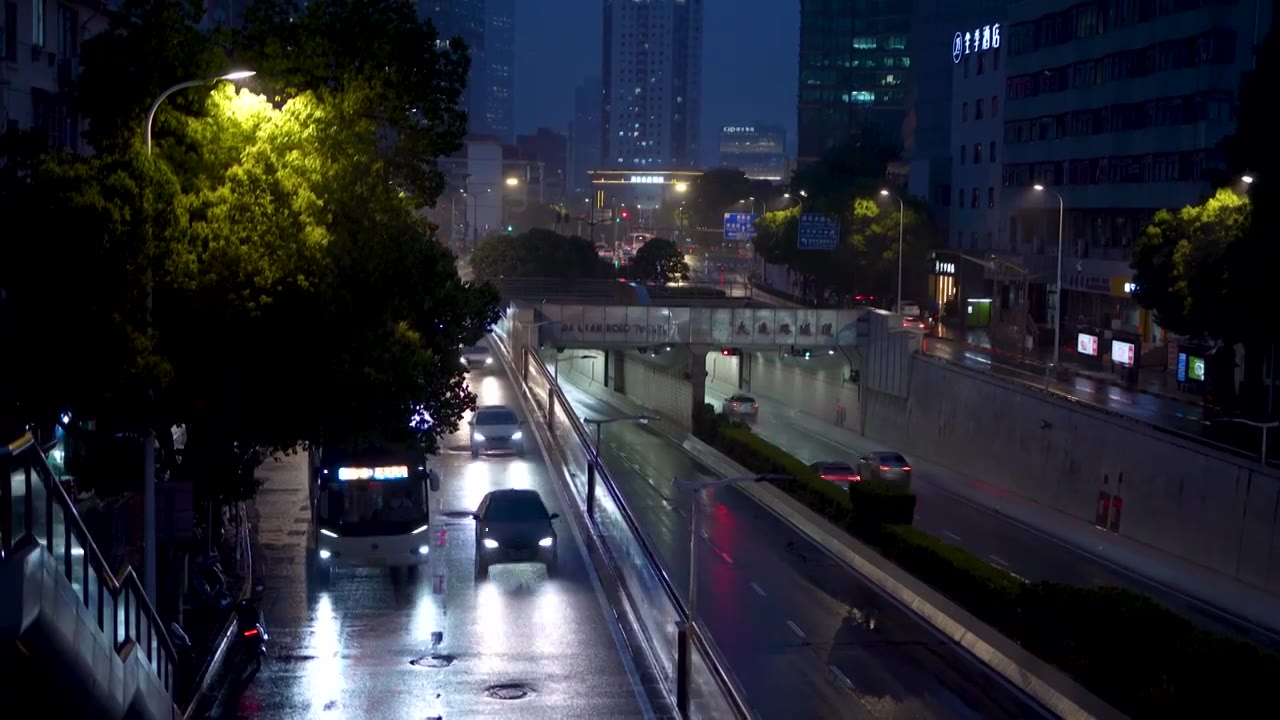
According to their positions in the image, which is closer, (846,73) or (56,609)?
(56,609)

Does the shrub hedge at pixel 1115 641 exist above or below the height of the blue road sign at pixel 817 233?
below

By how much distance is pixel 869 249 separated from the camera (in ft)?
279

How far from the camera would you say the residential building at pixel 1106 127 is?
2500 inches

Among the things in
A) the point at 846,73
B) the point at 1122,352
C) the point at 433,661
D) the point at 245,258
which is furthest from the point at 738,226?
the point at 846,73

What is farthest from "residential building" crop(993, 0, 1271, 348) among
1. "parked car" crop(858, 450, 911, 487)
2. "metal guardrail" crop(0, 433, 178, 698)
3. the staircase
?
the staircase

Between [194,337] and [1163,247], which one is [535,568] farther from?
[1163,247]

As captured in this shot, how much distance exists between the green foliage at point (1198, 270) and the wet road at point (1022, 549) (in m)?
8.52

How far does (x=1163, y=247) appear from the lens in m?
52.7

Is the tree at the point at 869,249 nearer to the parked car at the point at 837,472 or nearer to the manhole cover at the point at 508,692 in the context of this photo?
the parked car at the point at 837,472

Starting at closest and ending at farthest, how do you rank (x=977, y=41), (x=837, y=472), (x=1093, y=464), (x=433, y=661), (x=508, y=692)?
(x=508, y=692) → (x=433, y=661) → (x=1093, y=464) → (x=837, y=472) → (x=977, y=41)

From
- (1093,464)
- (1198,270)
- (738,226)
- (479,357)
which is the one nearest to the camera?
(1093,464)

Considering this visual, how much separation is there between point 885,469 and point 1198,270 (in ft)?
41.0

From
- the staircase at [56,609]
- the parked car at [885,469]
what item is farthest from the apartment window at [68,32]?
the parked car at [885,469]

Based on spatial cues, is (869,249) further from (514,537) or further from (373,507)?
(373,507)
